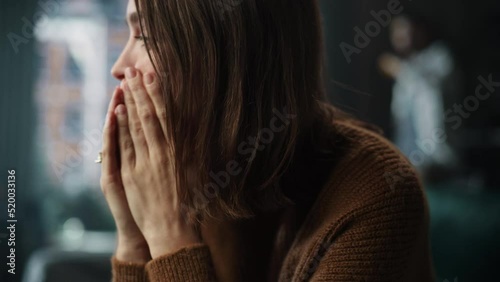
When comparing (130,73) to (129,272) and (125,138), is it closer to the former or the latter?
(125,138)

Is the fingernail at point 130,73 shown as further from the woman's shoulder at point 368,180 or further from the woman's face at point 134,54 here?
the woman's shoulder at point 368,180

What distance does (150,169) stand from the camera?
0.65 m

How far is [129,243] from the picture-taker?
69cm

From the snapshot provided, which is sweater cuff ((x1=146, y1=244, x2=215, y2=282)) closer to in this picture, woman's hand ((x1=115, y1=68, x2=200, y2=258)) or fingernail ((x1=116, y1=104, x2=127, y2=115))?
woman's hand ((x1=115, y1=68, x2=200, y2=258))

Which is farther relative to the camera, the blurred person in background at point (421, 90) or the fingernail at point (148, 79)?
the blurred person in background at point (421, 90)

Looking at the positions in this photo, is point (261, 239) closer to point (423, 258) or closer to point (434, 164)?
point (423, 258)

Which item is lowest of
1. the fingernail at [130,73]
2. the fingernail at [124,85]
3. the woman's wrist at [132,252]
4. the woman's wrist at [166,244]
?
the woman's wrist at [132,252]

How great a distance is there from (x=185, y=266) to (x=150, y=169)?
0.39ft

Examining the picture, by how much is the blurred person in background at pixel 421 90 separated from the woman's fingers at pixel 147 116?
823mm

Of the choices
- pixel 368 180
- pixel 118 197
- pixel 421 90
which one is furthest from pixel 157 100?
pixel 421 90

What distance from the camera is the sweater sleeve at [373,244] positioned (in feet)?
1.98

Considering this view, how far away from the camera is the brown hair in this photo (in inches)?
24.9

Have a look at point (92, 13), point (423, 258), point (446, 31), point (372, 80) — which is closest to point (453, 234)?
point (372, 80)

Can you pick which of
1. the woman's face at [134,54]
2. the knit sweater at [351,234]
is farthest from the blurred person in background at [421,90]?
the woman's face at [134,54]
